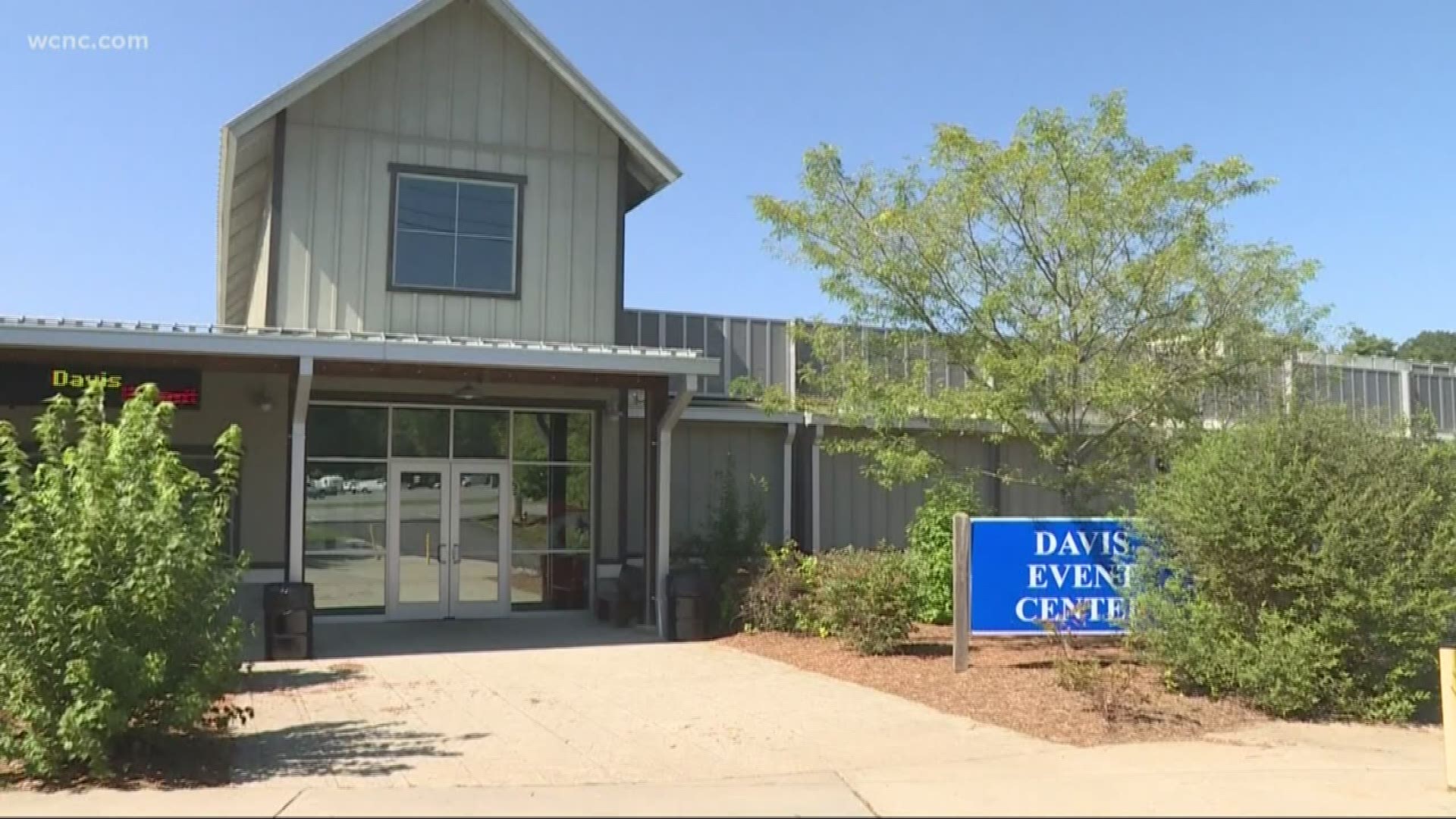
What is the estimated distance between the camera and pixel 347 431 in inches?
599

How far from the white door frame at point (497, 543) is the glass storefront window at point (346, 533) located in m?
0.90

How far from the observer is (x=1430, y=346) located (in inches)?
3039

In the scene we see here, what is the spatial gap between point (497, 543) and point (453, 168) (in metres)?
5.13

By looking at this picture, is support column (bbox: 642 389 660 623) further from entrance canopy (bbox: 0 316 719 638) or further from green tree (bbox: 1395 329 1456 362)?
green tree (bbox: 1395 329 1456 362)

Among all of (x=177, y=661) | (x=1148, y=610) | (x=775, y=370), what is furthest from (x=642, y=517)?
(x=177, y=661)

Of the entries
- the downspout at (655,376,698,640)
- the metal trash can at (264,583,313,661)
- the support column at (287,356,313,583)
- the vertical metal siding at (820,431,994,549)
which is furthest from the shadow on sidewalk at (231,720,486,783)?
the vertical metal siding at (820,431,994,549)

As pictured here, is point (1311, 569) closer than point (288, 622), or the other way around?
point (1311, 569)

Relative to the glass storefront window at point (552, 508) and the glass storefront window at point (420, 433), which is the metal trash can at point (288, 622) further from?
the glass storefront window at point (552, 508)

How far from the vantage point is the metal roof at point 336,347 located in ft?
36.0

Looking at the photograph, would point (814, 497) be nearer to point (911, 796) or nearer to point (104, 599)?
point (911, 796)

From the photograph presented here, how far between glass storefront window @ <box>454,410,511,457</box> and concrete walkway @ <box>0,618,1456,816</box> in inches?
197

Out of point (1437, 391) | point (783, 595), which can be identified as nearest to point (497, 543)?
point (783, 595)

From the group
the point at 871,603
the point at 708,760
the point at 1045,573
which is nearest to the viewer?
Answer: the point at 708,760

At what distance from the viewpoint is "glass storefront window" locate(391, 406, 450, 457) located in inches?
607
